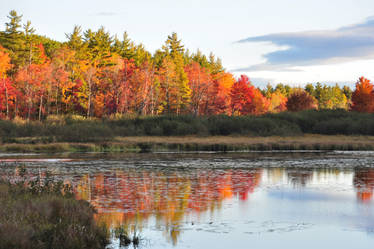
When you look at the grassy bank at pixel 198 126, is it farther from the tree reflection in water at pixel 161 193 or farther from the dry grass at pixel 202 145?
the tree reflection in water at pixel 161 193

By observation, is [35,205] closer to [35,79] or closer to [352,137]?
[352,137]

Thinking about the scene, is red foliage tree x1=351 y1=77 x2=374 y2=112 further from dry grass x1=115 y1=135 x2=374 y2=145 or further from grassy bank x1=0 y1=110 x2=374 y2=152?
dry grass x1=115 y1=135 x2=374 y2=145

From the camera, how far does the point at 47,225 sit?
12.1 metres

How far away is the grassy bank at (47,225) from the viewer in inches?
441

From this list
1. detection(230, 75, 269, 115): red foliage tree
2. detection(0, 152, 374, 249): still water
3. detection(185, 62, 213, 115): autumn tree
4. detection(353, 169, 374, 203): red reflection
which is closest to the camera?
detection(0, 152, 374, 249): still water

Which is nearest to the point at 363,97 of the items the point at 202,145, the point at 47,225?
the point at 202,145

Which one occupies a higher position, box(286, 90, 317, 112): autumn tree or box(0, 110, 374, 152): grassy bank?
box(286, 90, 317, 112): autumn tree

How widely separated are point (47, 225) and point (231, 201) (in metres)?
8.27

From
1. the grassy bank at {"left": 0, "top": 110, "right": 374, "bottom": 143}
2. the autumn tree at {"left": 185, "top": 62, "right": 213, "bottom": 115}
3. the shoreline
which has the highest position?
the autumn tree at {"left": 185, "top": 62, "right": 213, "bottom": 115}

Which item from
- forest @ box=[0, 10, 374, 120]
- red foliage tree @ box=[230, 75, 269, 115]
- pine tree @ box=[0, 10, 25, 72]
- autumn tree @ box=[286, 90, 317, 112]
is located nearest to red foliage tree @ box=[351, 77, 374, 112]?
forest @ box=[0, 10, 374, 120]

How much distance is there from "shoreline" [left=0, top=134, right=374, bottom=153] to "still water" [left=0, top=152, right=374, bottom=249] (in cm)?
1441

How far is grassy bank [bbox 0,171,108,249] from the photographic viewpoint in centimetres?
1120

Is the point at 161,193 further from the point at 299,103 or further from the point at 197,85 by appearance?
the point at 197,85

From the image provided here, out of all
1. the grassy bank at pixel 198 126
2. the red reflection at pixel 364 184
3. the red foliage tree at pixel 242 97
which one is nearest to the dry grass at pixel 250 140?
the grassy bank at pixel 198 126
